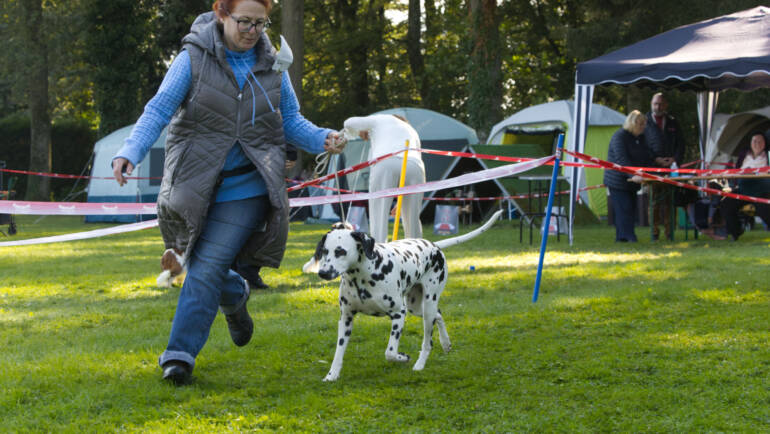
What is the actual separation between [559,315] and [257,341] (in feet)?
7.28

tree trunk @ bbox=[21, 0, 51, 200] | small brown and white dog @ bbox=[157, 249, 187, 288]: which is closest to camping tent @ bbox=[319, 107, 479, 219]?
tree trunk @ bbox=[21, 0, 51, 200]

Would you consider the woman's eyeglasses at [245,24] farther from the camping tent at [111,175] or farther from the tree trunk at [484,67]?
the camping tent at [111,175]

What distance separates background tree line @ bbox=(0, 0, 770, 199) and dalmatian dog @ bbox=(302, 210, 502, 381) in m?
17.5

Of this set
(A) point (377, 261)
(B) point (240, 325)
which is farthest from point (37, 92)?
(A) point (377, 261)

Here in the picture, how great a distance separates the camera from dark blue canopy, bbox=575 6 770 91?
10.5m

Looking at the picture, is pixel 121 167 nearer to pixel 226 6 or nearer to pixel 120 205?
pixel 226 6

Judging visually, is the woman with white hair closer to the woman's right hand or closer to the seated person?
the seated person

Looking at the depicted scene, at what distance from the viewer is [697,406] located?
11.9 feet

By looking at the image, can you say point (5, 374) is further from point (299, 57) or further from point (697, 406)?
point (299, 57)

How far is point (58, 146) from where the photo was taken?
3228cm

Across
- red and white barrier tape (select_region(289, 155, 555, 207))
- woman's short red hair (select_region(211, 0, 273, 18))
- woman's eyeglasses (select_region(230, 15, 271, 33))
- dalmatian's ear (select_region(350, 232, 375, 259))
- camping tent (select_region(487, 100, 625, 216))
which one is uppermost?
camping tent (select_region(487, 100, 625, 216))

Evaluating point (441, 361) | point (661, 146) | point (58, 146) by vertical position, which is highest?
point (58, 146)

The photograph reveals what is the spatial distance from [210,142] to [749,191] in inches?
414

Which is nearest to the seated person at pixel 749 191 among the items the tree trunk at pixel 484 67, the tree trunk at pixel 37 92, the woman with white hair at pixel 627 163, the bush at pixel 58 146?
the woman with white hair at pixel 627 163
